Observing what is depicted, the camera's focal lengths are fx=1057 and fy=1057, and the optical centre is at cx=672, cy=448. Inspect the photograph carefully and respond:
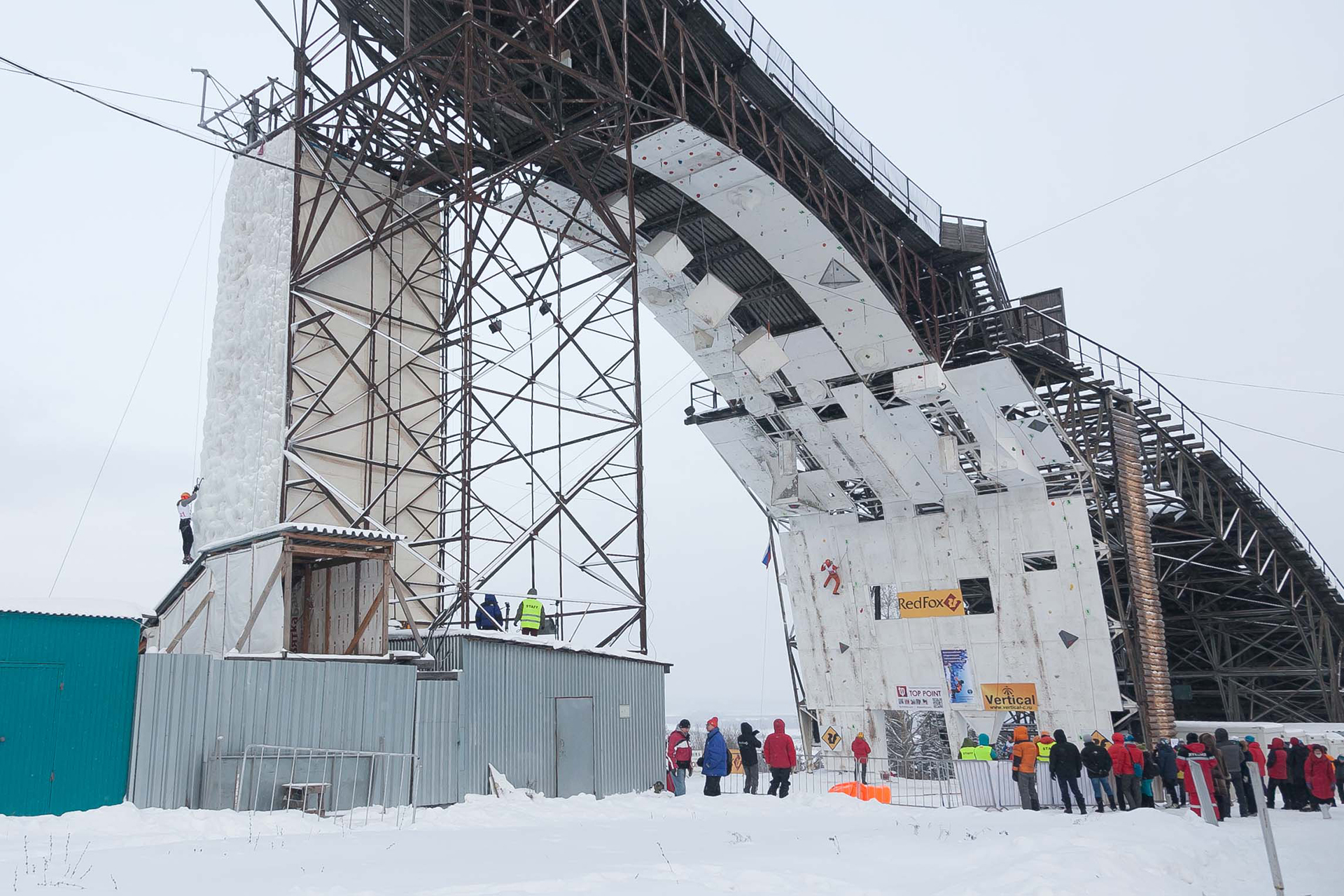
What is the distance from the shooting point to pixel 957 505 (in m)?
30.5

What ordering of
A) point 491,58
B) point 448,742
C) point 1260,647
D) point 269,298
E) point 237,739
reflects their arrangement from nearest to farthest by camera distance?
point 237,739, point 448,742, point 491,58, point 269,298, point 1260,647

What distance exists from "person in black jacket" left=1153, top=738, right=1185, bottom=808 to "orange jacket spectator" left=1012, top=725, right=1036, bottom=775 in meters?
2.36

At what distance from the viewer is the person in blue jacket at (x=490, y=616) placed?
733 inches

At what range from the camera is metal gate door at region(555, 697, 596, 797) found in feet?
57.8

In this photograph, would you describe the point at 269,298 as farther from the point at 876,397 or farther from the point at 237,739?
the point at 876,397

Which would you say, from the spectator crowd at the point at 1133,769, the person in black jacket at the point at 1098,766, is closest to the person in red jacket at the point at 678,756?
the spectator crowd at the point at 1133,769

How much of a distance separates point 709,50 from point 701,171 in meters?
2.69

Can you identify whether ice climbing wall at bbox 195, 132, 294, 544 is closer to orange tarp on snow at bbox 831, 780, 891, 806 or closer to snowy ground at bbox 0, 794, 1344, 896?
snowy ground at bbox 0, 794, 1344, 896

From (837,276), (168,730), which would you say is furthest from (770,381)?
(168,730)

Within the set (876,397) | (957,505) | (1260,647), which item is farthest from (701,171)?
(1260,647)

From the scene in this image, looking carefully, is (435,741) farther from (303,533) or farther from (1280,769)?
(1280,769)

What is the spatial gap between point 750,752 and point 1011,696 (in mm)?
13864

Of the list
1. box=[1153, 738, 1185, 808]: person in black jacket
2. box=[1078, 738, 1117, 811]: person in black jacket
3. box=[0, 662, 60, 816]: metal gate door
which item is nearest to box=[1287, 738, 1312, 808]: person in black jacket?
box=[1153, 738, 1185, 808]: person in black jacket

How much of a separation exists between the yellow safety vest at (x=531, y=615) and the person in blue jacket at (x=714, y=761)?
3408 millimetres
